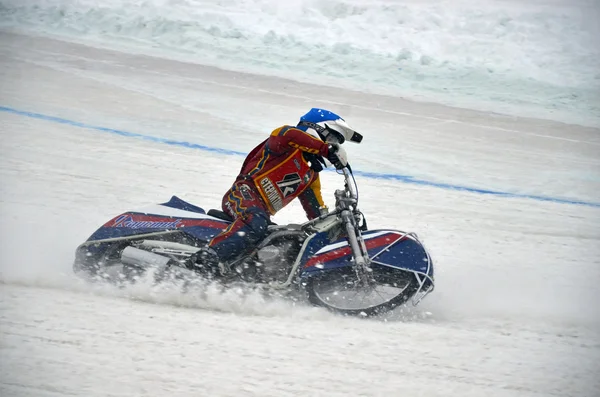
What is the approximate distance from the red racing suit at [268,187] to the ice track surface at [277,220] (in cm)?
50

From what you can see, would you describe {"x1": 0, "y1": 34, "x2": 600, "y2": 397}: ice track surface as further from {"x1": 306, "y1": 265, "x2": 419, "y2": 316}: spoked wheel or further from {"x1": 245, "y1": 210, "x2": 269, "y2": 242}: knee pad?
{"x1": 245, "y1": 210, "x2": 269, "y2": 242}: knee pad

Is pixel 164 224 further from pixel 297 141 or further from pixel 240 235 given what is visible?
pixel 297 141

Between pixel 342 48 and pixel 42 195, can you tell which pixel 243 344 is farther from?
pixel 342 48

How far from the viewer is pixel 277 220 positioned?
954 cm

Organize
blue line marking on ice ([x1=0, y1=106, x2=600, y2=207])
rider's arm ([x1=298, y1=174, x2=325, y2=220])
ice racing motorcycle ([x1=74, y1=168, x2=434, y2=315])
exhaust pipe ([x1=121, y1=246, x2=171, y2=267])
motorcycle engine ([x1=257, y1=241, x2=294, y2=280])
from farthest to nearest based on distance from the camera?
blue line marking on ice ([x1=0, y1=106, x2=600, y2=207]) < rider's arm ([x1=298, y1=174, x2=325, y2=220]) < exhaust pipe ([x1=121, y1=246, x2=171, y2=267]) < motorcycle engine ([x1=257, y1=241, x2=294, y2=280]) < ice racing motorcycle ([x1=74, y1=168, x2=434, y2=315])

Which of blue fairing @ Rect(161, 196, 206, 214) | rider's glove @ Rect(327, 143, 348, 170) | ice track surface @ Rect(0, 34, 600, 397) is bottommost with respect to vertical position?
ice track surface @ Rect(0, 34, 600, 397)

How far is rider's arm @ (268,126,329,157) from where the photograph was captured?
6125mm

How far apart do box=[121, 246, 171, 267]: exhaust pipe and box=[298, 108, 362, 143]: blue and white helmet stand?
164 centimetres

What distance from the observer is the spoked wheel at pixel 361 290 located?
6227 millimetres

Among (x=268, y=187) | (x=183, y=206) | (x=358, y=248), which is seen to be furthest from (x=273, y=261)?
(x=183, y=206)

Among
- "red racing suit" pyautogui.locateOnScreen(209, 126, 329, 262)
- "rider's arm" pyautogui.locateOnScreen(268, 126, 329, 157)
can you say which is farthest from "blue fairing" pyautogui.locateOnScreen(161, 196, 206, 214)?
"rider's arm" pyautogui.locateOnScreen(268, 126, 329, 157)

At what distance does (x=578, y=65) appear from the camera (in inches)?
783

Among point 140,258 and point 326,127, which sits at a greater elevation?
point 326,127

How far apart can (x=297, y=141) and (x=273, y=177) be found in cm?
48
